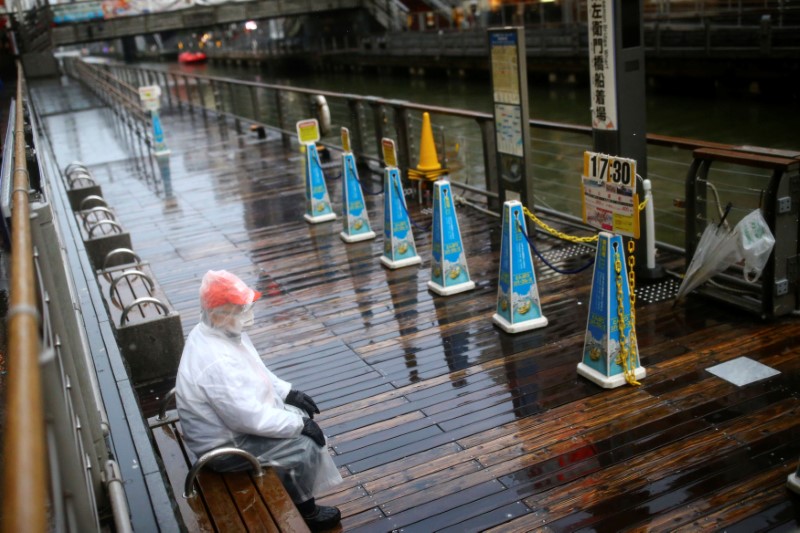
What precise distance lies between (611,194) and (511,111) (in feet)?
A: 8.14

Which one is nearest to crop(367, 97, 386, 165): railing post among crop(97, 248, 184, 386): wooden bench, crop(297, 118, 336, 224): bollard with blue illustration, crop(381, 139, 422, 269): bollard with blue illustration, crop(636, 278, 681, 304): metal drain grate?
crop(297, 118, 336, 224): bollard with blue illustration

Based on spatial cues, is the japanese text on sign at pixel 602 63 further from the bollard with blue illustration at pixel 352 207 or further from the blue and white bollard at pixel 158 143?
the blue and white bollard at pixel 158 143

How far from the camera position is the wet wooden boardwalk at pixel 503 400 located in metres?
3.72

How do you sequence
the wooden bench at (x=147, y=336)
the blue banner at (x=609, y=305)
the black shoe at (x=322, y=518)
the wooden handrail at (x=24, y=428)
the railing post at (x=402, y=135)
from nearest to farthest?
→ 1. the wooden handrail at (x=24, y=428)
2. the black shoe at (x=322, y=518)
3. the blue banner at (x=609, y=305)
4. the wooden bench at (x=147, y=336)
5. the railing post at (x=402, y=135)

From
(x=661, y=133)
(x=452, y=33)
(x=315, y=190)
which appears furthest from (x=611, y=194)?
(x=452, y=33)

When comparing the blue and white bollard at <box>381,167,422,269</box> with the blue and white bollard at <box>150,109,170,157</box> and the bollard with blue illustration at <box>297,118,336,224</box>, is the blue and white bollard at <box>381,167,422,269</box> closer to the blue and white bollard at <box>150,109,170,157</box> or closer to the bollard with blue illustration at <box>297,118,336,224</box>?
the bollard with blue illustration at <box>297,118,336,224</box>

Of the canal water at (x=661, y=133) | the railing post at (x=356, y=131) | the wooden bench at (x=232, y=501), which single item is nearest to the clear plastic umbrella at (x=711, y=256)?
the canal water at (x=661, y=133)

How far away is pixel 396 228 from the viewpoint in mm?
7297

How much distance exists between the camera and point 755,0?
76.3 feet

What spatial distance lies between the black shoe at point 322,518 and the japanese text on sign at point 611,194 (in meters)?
2.47

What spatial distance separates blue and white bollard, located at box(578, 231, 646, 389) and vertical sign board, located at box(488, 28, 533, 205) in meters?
2.81

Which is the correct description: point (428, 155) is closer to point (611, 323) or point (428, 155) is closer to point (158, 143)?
point (611, 323)

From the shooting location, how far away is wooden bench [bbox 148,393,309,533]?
9.94ft

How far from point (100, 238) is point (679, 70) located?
22.3 meters
